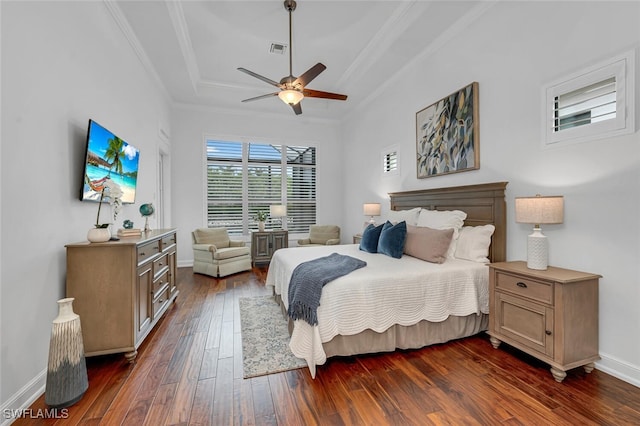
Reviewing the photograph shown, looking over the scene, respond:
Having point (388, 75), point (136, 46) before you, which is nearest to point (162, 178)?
point (136, 46)

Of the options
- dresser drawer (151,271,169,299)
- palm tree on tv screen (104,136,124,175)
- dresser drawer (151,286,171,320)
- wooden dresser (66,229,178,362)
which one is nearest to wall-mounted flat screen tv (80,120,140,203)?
palm tree on tv screen (104,136,124,175)

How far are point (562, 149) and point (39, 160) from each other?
159 inches

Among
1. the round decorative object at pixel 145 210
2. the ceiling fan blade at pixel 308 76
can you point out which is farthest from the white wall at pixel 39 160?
the ceiling fan blade at pixel 308 76

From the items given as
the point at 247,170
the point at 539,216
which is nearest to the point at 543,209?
the point at 539,216

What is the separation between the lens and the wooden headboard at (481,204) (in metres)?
2.80

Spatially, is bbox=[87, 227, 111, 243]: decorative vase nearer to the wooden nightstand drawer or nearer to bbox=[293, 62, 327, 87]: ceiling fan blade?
bbox=[293, 62, 327, 87]: ceiling fan blade

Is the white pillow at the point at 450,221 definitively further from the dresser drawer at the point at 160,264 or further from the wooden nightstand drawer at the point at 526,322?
the dresser drawer at the point at 160,264

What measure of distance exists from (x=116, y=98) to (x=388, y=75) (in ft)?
12.7

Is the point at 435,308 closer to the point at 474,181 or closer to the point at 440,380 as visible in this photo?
the point at 440,380

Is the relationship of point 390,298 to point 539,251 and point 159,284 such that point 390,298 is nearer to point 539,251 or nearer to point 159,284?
point 539,251

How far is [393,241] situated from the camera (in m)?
3.07

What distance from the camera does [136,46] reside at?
11.5 feet

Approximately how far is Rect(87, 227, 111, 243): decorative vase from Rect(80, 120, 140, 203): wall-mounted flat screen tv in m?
0.34

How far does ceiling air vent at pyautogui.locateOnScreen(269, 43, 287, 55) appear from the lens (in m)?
3.95
